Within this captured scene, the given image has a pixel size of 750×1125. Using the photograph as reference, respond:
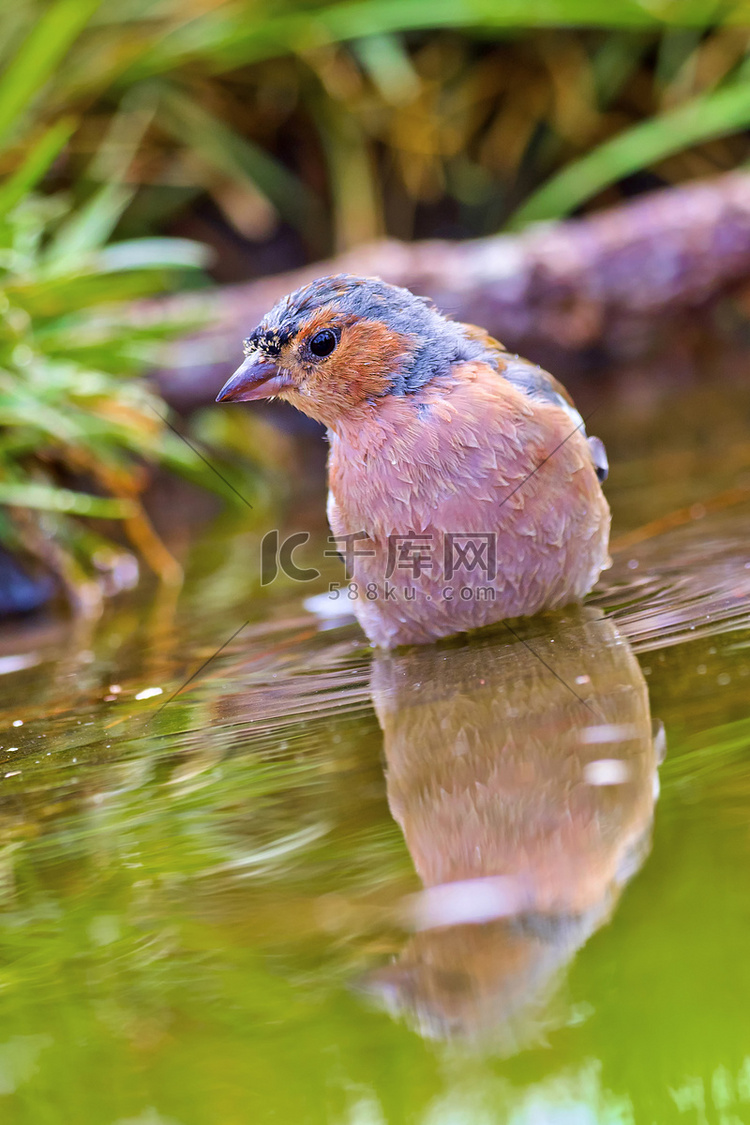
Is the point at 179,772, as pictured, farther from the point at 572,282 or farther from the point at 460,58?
the point at 460,58

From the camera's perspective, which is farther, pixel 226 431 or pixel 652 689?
pixel 226 431

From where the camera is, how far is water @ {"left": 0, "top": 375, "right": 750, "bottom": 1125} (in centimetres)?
109

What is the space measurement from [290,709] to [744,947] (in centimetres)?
129

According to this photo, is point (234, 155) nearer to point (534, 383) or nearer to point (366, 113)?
point (366, 113)

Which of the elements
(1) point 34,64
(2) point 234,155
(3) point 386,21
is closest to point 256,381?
(1) point 34,64

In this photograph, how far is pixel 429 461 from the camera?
2590mm

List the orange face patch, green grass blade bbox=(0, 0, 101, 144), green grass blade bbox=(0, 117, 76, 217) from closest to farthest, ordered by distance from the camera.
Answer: the orange face patch, green grass blade bbox=(0, 117, 76, 217), green grass blade bbox=(0, 0, 101, 144)

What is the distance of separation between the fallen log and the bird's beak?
3.08m

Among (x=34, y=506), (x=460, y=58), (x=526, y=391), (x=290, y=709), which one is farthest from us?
(x=460, y=58)

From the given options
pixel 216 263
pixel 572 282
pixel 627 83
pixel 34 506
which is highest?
pixel 627 83

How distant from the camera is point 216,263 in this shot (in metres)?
8.56

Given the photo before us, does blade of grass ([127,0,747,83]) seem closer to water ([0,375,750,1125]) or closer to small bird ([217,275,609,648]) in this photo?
small bird ([217,275,609,648])

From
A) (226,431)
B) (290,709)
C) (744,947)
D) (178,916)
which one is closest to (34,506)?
(226,431)

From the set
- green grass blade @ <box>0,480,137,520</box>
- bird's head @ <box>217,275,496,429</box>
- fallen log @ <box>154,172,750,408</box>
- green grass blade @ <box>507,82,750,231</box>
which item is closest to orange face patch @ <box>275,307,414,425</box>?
bird's head @ <box>217,275,496,429</box>
